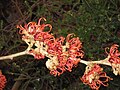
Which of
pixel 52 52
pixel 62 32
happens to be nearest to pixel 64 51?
pixel 52 52

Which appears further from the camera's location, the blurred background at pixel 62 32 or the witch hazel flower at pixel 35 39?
the blurred background at pixel 62 32

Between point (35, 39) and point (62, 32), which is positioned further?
point (62, 32)

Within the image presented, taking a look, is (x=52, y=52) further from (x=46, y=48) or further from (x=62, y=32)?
(x=62, y=32)

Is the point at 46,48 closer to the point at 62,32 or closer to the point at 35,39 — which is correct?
the point at 35,39

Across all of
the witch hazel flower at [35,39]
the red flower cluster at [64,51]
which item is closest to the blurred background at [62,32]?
the red flower cluster at [64,51]

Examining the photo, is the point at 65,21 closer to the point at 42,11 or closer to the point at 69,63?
the point at 42,11

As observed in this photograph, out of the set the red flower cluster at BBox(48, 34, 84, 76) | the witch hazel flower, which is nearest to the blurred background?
the red flower cluster at BBox(48, 34, 84, 76)

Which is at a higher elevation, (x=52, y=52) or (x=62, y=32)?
(x=52, y=52)

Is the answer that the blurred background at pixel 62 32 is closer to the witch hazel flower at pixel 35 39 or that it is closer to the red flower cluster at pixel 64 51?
the red flower cluster at pixel 64 51

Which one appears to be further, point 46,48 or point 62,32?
point 62,32
